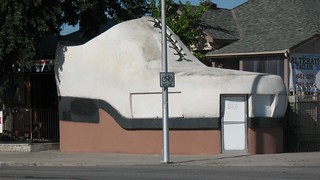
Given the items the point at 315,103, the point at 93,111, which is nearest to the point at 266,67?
the point at 315,103

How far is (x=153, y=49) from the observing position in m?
23.0

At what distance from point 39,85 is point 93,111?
534 centimetres

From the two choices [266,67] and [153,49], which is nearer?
[153,49]

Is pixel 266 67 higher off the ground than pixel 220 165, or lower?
higher

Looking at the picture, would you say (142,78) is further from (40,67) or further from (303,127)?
(303,127)

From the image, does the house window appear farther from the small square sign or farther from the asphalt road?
the small square sign

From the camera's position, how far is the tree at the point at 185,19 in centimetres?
2906

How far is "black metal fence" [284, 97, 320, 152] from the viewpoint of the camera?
24.0 m

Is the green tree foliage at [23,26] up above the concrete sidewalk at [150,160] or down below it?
Result: above

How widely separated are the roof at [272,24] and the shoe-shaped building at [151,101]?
529cm

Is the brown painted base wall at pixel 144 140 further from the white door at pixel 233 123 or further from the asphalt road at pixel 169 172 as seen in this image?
the asphalt road at pixel 169 172

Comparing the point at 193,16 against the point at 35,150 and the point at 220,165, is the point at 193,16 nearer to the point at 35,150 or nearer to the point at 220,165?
the point at 35,150

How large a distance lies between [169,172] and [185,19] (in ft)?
47.2

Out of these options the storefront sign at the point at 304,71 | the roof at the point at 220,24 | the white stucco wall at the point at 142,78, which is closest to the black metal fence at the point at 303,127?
the white stucco wall at the point at 142,78
